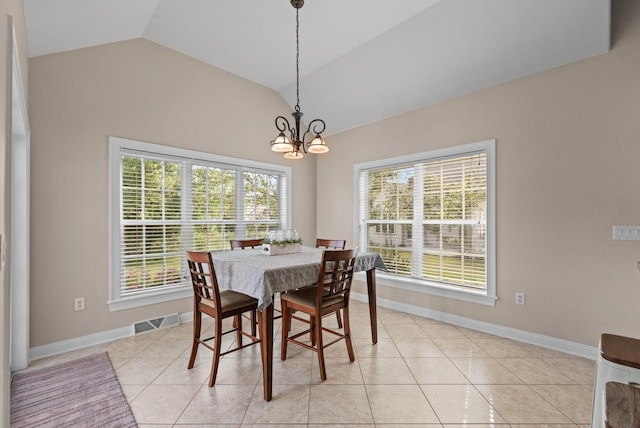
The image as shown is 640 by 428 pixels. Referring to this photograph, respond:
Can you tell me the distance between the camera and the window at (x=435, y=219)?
332 centimetres

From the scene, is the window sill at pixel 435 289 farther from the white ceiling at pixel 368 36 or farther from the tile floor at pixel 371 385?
the white ceiling at pixel 368 36

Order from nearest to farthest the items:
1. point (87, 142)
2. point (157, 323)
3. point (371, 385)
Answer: point (371, 385) < point (87, 142) < point (157, 323)

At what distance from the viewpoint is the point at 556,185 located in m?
2.79

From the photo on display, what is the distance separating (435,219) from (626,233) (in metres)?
1.67

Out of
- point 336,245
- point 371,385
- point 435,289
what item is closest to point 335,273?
point 371,385

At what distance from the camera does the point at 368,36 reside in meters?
3.21

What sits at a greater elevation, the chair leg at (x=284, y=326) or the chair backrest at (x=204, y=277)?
the chair backrest at (x=204, y=277)

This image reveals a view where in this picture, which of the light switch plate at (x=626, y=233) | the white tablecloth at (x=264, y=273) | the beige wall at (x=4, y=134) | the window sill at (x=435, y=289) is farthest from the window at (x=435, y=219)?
the beige wall at (x=4, y=134)

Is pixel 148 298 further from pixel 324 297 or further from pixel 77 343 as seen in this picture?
pixel 324 297

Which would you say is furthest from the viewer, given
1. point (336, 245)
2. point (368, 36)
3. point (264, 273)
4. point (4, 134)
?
point (336, 245)

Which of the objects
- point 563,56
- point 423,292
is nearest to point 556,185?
point 563,56

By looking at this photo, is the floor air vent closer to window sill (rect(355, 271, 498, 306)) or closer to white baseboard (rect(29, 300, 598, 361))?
white baseboard (rect(29, 300, 598, 361))

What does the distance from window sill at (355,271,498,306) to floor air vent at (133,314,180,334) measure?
2545 millimetres

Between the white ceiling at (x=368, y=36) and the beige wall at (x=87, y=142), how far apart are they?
0.71 ft
